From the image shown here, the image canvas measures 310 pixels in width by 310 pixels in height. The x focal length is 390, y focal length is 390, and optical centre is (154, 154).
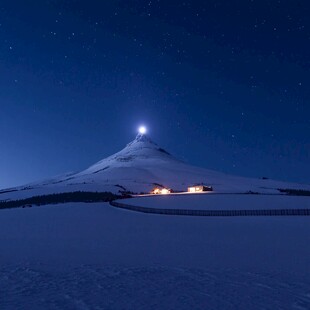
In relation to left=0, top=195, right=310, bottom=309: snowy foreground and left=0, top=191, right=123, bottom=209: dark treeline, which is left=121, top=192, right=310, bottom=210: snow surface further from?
left=0, top=191, right=123, bottom=209: dark treeline

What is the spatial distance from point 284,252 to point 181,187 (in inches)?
5170

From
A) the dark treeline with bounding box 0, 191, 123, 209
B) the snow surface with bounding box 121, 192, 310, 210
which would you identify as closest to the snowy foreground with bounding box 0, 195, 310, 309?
the snow surface with bounding box 121, 192, 310, 210

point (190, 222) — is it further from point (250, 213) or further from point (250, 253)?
point (250, 253)

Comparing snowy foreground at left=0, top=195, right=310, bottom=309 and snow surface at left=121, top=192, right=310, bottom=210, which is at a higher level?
snow surface at left=121, top=192, right=310, bottom=210

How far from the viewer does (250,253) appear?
2103 centimetres

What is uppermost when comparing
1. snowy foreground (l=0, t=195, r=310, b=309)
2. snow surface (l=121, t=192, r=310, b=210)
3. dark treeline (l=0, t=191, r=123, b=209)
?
dark treeline (l=0, t=191, r=123, b=209)

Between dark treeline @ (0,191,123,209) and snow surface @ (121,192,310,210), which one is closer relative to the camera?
snow surface @ (121,192,310,210)

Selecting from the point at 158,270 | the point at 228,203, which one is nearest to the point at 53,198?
the point at 228,203

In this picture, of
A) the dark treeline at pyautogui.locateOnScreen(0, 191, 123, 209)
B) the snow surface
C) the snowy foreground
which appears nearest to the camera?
the snowy foreground

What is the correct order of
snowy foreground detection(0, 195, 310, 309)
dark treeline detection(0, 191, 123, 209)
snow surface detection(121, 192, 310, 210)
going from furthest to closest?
dark treeline detection(0, 191, 123, 209)
snow surface detection(121, 192, 310, 210)
snowy foreground detection(0, 195, 310, 309)

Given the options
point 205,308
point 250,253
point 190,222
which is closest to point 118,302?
point 205,308

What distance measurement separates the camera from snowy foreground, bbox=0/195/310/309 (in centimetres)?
Answer: 1238

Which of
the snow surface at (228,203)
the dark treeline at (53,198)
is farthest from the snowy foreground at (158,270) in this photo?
the dark treeline at (53,198)

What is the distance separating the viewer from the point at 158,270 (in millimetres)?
17156
